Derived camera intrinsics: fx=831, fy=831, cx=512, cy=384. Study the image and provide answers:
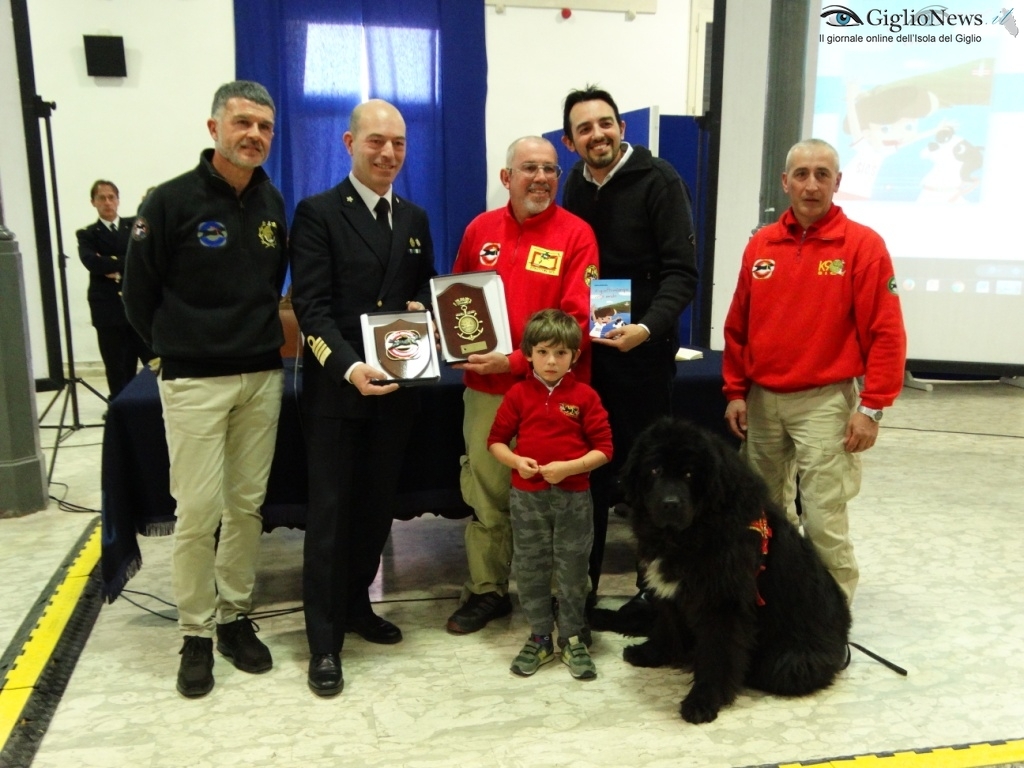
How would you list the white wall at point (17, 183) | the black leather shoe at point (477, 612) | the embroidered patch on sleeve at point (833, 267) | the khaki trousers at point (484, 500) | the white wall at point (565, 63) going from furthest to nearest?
the white wall at point (565, 63) → the white wall at point (17, 183) → the black leather shoe at point (477, 612) → the khaki trousers at point (484, 500) → the embroidered patch on sleeve at point (833, 267)

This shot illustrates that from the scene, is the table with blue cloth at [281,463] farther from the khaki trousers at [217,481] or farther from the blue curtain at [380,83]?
the blue curtain at [380,83]

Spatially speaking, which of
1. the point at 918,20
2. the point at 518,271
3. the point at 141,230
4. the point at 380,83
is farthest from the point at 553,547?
the point at 380,83

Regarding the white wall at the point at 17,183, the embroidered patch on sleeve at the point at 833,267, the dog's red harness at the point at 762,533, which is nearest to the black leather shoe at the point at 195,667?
the dog's red harness at the point at 762,533

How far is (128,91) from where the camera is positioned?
7.09 metres

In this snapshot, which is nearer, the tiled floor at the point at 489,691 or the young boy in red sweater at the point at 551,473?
the tiled floor at the point at 489,691

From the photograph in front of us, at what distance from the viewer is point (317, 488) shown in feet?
8.27

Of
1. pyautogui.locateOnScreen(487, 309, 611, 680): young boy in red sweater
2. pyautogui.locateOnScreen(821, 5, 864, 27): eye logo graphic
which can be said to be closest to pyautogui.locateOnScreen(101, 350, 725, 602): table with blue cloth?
pyautogui.locateOnScreen(487, 309, 611, 680): young boy in red sweater

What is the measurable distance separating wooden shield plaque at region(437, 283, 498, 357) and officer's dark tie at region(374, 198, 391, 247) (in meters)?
0.23

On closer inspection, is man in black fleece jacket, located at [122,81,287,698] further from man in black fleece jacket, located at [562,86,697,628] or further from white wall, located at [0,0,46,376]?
white wall, located at [0,0,46,376]

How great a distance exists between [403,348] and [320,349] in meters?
0.24

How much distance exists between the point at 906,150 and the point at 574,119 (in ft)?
10.7

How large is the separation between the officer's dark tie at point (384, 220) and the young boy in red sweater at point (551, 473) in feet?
1.67

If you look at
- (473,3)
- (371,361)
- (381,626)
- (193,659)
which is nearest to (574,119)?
(371,361)

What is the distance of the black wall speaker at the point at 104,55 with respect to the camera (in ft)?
22.6
